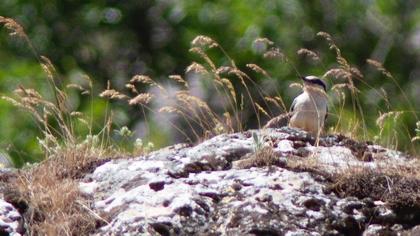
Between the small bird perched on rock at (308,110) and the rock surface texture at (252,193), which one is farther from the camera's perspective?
the small bird perched on rock at (308,110)

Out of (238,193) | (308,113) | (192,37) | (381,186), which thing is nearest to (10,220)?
(238,193)

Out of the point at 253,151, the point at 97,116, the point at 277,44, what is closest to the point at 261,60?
the point at 277,44

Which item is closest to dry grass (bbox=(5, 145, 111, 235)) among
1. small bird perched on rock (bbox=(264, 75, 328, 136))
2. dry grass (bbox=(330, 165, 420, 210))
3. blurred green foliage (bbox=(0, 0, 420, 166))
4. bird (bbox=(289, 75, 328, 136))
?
dry grass (bbox=(330, 165, 420, 210))

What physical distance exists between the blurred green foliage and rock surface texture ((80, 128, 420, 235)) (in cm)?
852

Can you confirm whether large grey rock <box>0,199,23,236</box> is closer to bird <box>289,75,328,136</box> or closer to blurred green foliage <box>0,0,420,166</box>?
bird <box>289,75,328,136</box>

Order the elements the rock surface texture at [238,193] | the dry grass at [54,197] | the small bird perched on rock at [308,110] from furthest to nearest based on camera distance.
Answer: the small bird perched on rock at [308,110], the dry grass at [54,197], the rock surface texture at [238,193]

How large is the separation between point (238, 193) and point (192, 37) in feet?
34.9

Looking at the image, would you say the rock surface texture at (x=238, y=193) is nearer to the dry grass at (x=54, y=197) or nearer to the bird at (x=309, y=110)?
the dry grass at (x=54, y=197)

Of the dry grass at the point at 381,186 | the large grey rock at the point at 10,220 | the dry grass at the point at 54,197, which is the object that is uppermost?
the dry grass at the point at 381,186

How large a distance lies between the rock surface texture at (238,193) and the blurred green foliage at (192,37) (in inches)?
335

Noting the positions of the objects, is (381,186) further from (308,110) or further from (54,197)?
(308,110)

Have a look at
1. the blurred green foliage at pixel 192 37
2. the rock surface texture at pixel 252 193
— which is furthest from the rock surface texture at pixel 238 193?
the blurred green foliage at pixel 192 37

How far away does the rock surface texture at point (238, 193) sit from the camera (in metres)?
8.02

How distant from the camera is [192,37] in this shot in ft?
61.7
